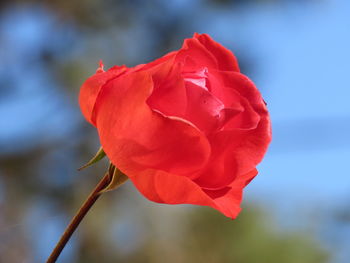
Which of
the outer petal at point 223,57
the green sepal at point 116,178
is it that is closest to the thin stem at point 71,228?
the green sepal at point 116,178

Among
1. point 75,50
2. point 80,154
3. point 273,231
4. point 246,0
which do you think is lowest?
point 273,231

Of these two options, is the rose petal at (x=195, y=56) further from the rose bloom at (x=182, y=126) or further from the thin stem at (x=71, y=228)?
the thin stem at (x=71, y=228)

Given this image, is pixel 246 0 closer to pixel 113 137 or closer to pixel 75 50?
pixel 75 50

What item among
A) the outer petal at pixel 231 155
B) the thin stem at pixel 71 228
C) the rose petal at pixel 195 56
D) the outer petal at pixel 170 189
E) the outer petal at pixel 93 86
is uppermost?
the rose petal at pixel 195 56

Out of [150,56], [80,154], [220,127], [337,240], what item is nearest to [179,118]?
[220,127]

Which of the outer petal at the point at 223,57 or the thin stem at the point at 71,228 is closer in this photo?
the thin stem at the point at 71,228

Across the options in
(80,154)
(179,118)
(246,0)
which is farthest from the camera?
(246,0)

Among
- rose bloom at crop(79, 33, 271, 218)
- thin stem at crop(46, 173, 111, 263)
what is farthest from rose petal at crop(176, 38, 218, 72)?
thin stem at crop(46, 173, 111, 263)

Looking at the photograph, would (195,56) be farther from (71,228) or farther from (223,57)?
(71,228)

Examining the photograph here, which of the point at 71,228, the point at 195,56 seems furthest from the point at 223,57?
the point at 71,228

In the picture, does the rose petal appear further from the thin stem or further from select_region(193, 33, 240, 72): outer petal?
the thin stem
